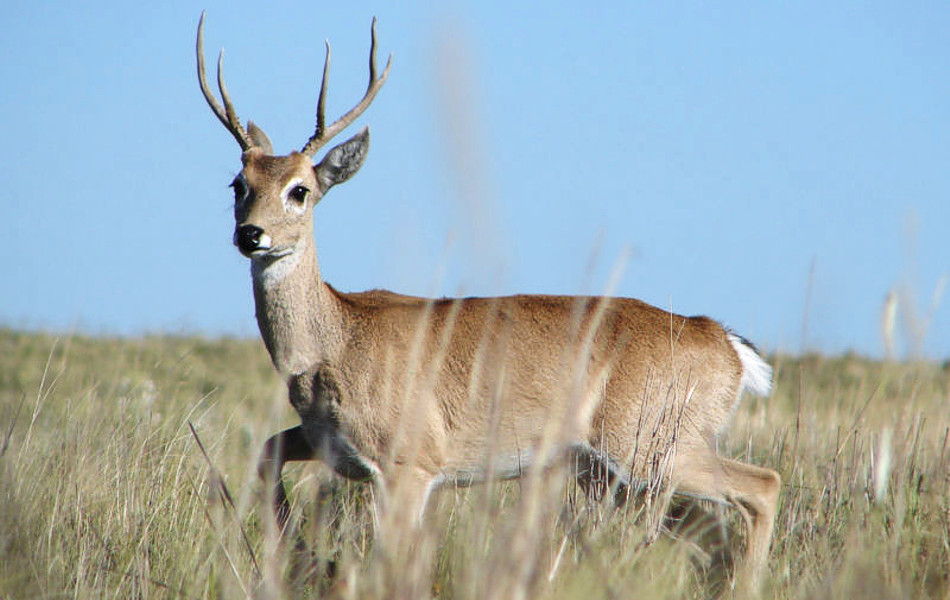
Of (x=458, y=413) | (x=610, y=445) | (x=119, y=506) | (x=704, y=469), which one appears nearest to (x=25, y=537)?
(x=119, y=506)

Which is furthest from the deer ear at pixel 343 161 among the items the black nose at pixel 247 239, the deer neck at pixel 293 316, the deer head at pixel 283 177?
the black nose at pixel 247 239

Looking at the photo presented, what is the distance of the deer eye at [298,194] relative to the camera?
20.3 feet

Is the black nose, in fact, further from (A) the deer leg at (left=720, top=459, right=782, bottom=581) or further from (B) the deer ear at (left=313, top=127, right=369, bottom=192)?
(A) the deer leg at (left=720, top=459, right=782, bottom=581)

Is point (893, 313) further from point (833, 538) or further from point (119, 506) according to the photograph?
point (119, 506)

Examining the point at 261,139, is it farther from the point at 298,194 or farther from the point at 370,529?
the point at 370,529

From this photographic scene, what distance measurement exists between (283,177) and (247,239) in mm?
525

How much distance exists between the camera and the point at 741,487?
19.1 ft

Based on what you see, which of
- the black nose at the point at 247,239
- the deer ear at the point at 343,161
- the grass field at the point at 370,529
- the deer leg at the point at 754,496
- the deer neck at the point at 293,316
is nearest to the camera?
the grass field at the point at 370,529

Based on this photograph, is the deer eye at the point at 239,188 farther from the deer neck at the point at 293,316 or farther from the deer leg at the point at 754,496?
the deer leg at the point at 754,496

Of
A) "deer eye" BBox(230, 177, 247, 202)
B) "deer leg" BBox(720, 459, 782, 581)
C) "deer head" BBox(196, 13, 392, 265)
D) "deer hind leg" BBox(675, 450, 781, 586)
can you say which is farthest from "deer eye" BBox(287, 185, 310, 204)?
"deer leg" BBox(720, 459, 782, 581)

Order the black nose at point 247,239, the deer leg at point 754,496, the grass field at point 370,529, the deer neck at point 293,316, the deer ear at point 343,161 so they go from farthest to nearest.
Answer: the deer ear at point 343,161 < the deer neck at point 293,316 < the black nose at point 247,239 < the deer leg at point 754,496 < the grass field at point 370,529

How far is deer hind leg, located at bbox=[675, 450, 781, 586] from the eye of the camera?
569 cm

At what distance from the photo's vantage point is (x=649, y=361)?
621 centimetres

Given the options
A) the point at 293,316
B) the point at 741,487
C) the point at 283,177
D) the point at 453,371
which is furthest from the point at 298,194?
the point at 741,487
